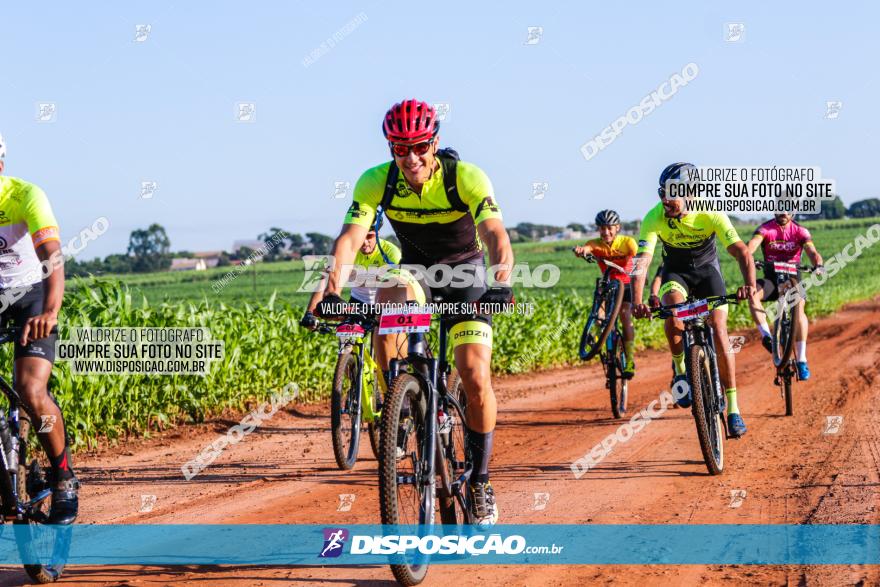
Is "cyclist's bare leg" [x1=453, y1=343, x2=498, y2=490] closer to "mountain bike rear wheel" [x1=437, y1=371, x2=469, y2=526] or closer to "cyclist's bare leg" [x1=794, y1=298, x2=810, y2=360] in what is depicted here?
"mountain bike rear wheel" [x1=437, y1=371, x2=469, y2=526]

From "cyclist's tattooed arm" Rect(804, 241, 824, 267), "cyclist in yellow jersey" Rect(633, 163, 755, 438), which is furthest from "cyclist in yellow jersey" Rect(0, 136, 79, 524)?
"cyclist's tattooed arm" Rect(804, 241, 824, 267)

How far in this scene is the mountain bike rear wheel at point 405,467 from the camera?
5.14 meters

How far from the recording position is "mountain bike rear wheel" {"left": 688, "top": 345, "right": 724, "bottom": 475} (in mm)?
8594

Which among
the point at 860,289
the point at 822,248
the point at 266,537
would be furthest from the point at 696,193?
the point at 822,248

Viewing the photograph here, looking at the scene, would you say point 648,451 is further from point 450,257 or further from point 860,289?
point 860,289

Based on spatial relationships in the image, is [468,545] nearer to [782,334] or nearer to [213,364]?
[213,364]

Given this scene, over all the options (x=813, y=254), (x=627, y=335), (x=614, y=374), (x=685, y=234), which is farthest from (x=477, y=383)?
(x=813, y=254)

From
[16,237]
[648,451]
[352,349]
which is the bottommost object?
[648,451]

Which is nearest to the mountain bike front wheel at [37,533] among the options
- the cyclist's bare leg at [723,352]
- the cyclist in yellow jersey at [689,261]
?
the cyclist in yellow jersey at [689,261]

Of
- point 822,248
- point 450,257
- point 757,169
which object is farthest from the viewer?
point 822,248

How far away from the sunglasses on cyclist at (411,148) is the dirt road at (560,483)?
8.03 ft

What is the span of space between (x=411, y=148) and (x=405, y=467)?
1.86 metres

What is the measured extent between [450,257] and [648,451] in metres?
4.63

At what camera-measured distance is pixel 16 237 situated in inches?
227
